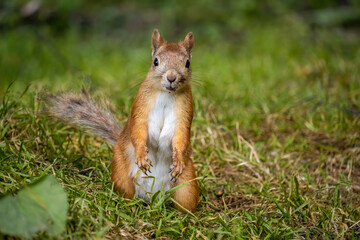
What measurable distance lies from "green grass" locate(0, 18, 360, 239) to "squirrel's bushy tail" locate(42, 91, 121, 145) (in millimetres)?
166

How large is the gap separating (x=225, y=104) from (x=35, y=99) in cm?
157

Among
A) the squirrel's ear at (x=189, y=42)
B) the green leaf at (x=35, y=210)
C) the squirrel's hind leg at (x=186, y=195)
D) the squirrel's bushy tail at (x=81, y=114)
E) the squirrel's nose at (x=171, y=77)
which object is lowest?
the squirrel's hind leg at (x=186, y=195)

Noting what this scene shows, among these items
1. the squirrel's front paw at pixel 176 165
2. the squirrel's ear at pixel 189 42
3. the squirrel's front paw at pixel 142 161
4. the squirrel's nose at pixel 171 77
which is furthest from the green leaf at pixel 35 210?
the squirrel's ear at pixel 189 42

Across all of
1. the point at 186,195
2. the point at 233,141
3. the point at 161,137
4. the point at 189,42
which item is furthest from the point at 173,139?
the point at 233,141

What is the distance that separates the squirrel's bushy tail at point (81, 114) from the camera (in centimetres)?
291

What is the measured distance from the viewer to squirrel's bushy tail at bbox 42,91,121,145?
9.56ft

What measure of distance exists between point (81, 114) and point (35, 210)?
1.01m

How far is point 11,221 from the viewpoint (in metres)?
1.93

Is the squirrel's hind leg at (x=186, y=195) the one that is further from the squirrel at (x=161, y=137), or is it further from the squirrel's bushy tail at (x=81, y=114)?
the squirrel's bushy tail at (x=81, y=114)

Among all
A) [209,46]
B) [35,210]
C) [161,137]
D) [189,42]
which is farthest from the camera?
[209,46]

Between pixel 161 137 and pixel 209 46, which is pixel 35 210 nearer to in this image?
pixel 161 137

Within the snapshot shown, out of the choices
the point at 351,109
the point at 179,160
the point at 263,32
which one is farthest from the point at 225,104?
the point at 263,32

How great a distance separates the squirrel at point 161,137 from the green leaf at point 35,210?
577 millimetres

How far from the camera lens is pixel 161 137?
103 inches
